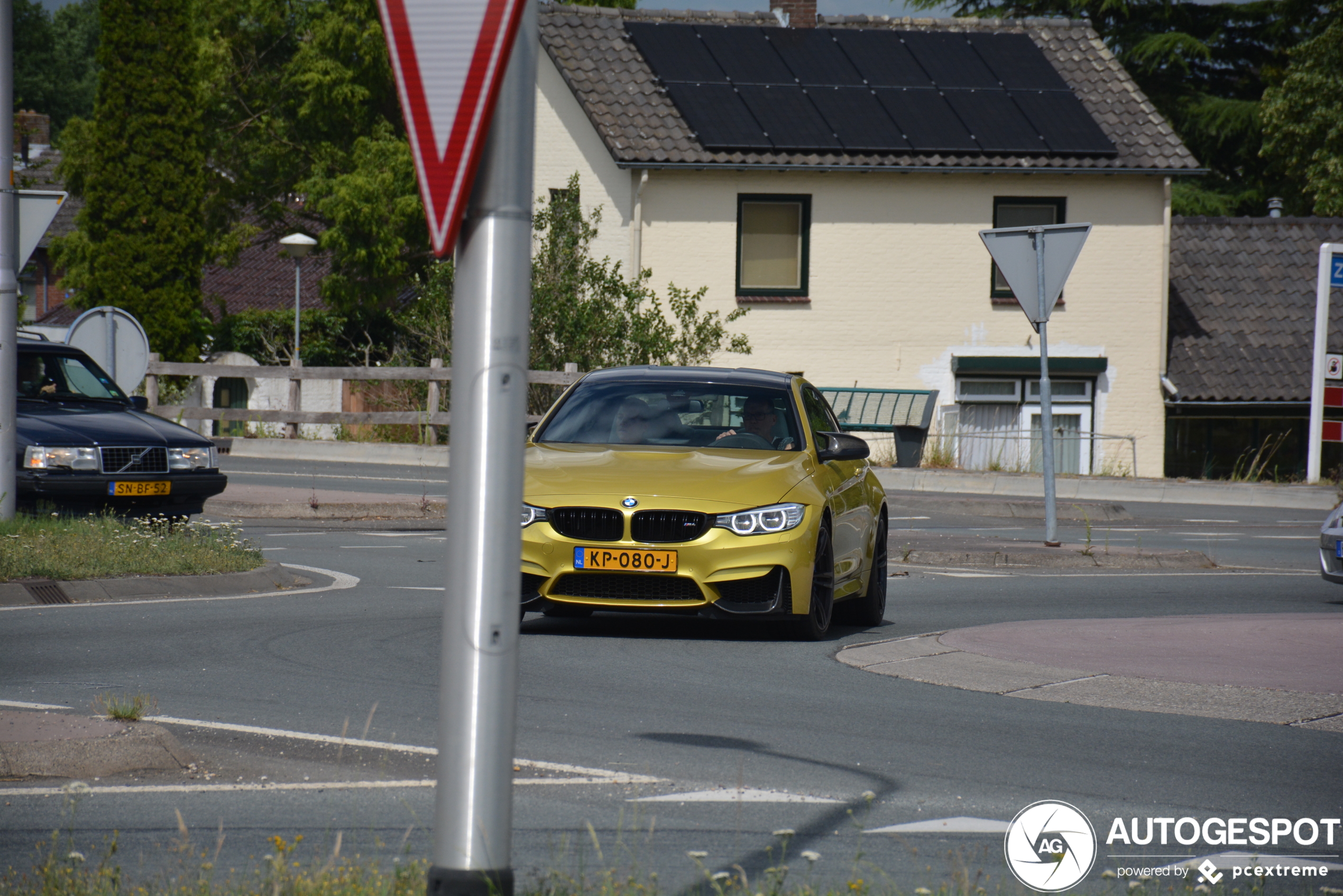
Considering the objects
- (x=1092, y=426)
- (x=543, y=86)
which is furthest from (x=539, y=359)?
(x=1092, y=426)

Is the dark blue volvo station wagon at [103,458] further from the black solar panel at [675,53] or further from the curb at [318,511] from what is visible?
the black solar panel at [675,53]

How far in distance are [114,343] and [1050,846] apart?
1316cm

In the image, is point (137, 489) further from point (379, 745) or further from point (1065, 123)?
point (1065, 123)

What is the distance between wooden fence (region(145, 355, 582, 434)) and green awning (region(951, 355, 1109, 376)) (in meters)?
8.32

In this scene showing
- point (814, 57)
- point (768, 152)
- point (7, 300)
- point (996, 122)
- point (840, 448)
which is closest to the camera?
point (840, 448)

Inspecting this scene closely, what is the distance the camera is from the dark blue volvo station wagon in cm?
1380

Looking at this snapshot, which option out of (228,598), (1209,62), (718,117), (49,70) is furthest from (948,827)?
(49,70)

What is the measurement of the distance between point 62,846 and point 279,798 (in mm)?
829

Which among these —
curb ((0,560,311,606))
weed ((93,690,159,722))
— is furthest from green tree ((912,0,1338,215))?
weed ((93,690,159,722))

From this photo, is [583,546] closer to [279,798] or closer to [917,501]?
[279,798]

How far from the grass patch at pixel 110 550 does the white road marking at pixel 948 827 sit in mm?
7348

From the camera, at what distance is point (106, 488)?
13.9 meters

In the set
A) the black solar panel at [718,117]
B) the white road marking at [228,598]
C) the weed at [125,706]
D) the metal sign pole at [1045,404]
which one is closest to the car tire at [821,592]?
the white road marking at [228,598]

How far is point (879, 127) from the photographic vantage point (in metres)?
32.1
